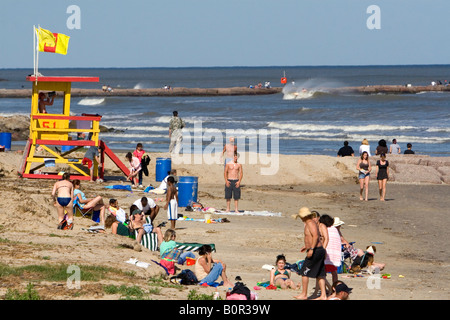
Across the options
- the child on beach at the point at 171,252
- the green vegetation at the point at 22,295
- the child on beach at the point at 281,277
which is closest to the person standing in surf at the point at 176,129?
the child on beach at the point at 171,252

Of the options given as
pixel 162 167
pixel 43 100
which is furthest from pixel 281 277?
pixel 43 100

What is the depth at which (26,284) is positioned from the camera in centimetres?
888

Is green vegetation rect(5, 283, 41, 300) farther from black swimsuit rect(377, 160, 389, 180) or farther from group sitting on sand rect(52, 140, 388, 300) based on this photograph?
black swimsuit rect(377, 160, 389, 180)

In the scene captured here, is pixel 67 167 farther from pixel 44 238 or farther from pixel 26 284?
pixel 26 284

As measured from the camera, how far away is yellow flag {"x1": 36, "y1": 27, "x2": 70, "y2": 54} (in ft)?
65.9

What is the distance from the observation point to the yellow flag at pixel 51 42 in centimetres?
→ 2009

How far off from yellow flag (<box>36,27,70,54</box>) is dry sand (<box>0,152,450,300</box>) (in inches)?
129

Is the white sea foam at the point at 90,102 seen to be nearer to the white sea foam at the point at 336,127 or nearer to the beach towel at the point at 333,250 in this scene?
the white sea foam at the point at 336,127

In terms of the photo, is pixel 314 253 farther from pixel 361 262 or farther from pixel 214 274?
pixel 361 262

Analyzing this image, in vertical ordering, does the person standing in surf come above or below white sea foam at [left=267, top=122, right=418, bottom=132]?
below

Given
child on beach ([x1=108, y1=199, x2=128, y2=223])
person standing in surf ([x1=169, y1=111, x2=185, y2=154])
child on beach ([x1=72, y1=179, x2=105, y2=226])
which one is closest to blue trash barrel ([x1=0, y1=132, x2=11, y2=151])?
person standing in surf ([x1=169, y1=111, x2=185, y2=154])

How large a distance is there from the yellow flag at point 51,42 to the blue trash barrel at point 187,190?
5.47m
